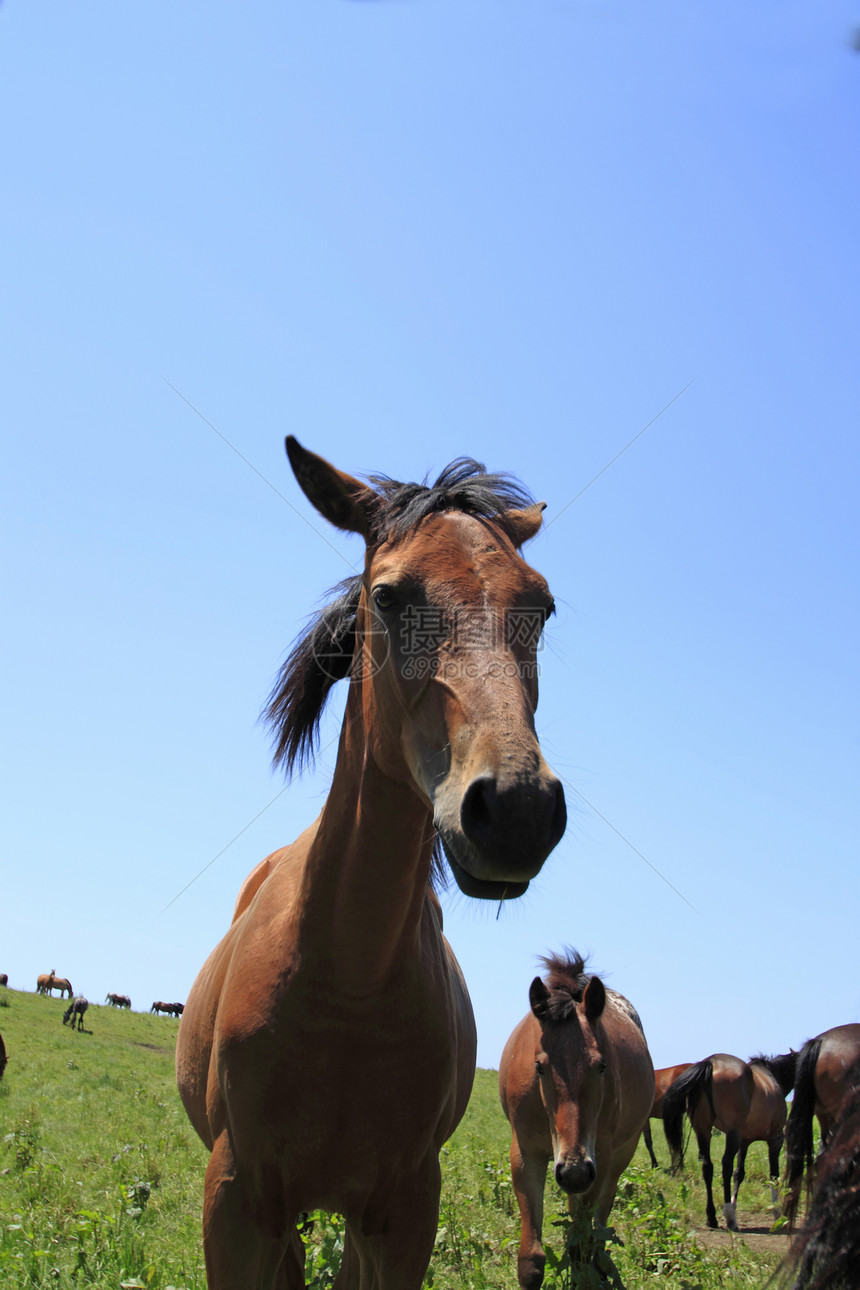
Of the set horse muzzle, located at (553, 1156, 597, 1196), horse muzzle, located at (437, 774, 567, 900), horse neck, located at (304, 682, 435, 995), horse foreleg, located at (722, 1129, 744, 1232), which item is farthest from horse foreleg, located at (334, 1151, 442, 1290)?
horse foreleg, located at (722, 1129, 744, 1232)

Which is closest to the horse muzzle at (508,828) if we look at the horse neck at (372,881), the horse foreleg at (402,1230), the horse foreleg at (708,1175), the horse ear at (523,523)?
the horse neck at (372,881)

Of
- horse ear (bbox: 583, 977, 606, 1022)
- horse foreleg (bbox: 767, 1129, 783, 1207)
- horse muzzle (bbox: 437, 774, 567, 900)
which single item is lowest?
horse foreleg (bbox: 767, 1129, 783, 1207)

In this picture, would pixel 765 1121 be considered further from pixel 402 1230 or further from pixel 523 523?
pixel 523 523

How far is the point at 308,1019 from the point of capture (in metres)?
2.57

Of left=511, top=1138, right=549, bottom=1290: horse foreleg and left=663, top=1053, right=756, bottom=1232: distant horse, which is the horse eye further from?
left=663, top=1053, right=756, bottom=1232: distant horse

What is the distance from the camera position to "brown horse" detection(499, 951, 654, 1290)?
19.1 feet

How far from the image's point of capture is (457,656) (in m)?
2.16

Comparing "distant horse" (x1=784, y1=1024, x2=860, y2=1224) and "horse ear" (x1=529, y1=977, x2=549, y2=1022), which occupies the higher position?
"horse ear" (x1=529, y1=977, x2=549, y2=1022)

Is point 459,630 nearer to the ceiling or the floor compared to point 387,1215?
nearer to the ceiling

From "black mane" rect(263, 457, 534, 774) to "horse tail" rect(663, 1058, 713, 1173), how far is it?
40.0ft

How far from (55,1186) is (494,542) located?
25.4 feet

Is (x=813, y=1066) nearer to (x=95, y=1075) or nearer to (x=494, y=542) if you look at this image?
(x=494, y=542)

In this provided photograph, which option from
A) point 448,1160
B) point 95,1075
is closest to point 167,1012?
point 95,1075

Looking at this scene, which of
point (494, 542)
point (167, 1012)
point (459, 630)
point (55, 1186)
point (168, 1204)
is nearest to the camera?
point (459, 630)
